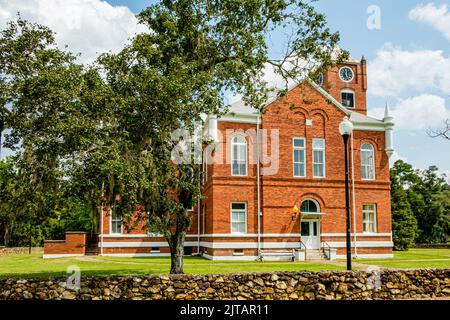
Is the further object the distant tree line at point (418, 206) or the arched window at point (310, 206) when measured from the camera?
the distant tree line at point (418, 206)

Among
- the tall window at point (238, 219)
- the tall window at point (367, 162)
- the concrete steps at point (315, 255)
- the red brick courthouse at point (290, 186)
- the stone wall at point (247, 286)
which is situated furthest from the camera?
the tall window at point (367, 162)

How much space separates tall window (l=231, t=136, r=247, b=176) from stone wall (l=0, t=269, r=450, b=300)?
53.3 ft

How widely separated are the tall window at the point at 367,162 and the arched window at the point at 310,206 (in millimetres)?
4064

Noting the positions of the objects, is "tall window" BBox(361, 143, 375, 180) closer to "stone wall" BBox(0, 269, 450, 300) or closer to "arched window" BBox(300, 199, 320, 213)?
"arched window" BBox(300, 199, 320, 213)

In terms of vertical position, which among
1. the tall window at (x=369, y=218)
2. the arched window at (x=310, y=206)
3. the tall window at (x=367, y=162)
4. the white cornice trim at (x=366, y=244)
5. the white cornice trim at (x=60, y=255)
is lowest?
the white cornice trim at (x=60, y=255)

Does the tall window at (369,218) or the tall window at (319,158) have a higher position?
the tall window at (319,158)

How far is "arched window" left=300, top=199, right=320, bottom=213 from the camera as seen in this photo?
28812mm

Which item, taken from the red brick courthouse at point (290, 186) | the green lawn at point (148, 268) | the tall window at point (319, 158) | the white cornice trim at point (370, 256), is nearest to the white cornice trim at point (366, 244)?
the red brick courthouse at point (290, 186)

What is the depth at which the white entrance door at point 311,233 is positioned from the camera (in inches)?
1128

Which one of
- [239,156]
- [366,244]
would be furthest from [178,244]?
[366,244]

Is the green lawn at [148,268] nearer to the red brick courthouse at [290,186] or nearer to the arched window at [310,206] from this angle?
the red brick courthouse at [290,186]

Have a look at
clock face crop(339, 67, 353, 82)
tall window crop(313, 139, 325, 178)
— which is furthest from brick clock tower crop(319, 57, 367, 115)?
tall window crop(313, 139, 325, 178)

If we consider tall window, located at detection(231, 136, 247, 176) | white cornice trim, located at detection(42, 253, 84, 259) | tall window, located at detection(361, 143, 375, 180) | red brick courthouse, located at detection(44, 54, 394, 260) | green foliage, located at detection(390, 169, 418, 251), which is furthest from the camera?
green foliage, located at detection(390, 169, 418, 251)

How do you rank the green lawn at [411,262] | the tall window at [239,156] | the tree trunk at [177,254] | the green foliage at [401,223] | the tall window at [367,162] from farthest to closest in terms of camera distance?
the green foliage at [401,223] < the tall window at [367,162] < the tall window at [239,156] < the green lawn at [411,262] < the tree trunk at [177,254]
